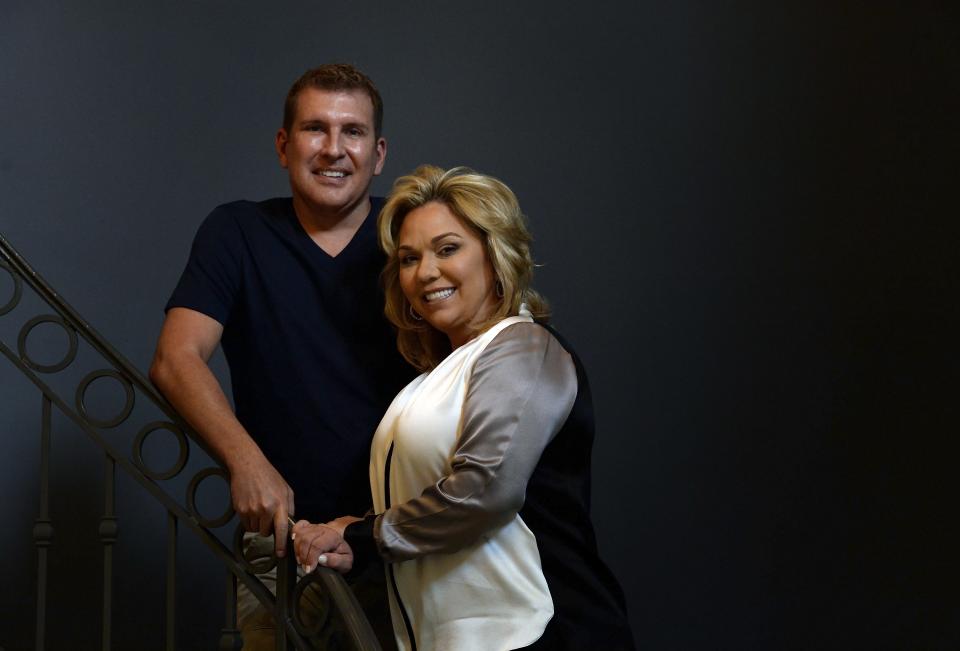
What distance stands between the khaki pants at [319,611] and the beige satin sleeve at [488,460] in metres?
0.21

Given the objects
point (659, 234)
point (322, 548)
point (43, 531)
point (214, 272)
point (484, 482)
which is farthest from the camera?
point (659, 234)

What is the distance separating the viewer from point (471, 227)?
2.25 metres

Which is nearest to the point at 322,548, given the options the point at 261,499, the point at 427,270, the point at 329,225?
the point at 261,499

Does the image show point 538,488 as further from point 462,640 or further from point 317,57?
point 317,57

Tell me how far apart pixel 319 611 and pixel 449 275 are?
2.20 feet

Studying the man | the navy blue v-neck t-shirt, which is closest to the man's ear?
the man

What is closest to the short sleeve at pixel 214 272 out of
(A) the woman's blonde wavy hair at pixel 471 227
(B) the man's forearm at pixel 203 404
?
(B) the man's forearm at pixel 203 404

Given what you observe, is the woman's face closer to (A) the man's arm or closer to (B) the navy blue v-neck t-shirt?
(B) the navy blue v-neck t-shirt

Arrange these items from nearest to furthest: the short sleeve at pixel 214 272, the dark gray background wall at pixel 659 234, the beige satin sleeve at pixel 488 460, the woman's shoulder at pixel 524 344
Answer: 1. the beige satin sleeve at pixel 488 460
2. the woman's shoulder at pixel 524 344
3. the short sleeve at pixel 214 272
4. the dark gray background wall at pixel 659 234

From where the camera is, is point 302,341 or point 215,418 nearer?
point 215,418

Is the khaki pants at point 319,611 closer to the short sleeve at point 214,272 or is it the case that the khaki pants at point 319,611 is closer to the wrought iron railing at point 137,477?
the wrought iron railing at point 137,477

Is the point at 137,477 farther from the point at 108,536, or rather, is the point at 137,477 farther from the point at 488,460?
the point at 488,460

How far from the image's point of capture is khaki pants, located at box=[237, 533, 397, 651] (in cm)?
214

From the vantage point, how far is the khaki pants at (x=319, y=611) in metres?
2.14
